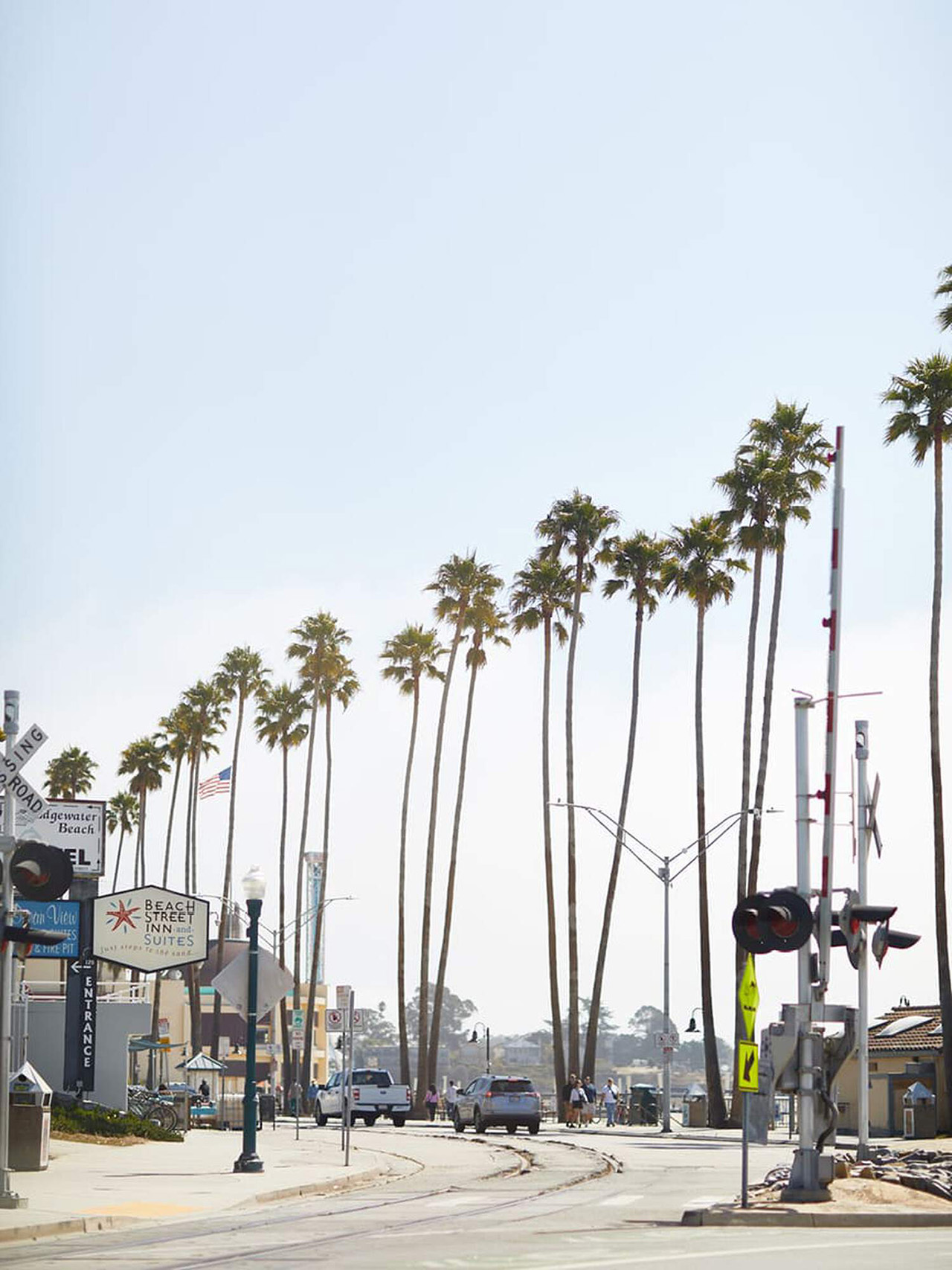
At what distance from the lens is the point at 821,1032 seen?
1867 centimetres

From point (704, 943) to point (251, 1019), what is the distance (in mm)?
35510

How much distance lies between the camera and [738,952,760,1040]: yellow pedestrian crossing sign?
1778 cm

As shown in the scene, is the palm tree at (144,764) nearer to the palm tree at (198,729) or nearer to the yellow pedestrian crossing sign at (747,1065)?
the palm tree at (198,729)

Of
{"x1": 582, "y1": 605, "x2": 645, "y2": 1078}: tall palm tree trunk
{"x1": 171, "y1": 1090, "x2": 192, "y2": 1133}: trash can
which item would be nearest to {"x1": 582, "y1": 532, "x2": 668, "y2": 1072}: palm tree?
{"x1": 582, "y1": 605, "x2": 645, "y2": 1078}: tall palm tree trunk

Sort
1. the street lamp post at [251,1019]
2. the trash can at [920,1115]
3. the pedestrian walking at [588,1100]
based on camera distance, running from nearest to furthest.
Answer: the street lamp post at [251,1019]
the trash can at [920,1115]
the pedestrian walking at [588,1100]

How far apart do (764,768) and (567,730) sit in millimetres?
11215

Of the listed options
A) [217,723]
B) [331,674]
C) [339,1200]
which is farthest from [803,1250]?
[217,723]

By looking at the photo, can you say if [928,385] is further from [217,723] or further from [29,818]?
[217,723]

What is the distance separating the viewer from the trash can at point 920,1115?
139 ft

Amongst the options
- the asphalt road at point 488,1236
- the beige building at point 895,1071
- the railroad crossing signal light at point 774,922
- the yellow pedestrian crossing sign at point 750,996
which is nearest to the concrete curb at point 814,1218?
the asphalt road at point 488,1236

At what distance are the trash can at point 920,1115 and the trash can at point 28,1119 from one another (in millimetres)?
24758

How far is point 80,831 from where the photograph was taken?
54062mm

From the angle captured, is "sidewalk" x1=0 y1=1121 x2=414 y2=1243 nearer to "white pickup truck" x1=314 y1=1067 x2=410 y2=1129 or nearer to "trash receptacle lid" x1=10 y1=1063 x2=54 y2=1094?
"trash receptacle lid" x1=10 y1=1063 x2=54 y2=1094

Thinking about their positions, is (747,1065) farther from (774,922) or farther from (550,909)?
(550,909)
